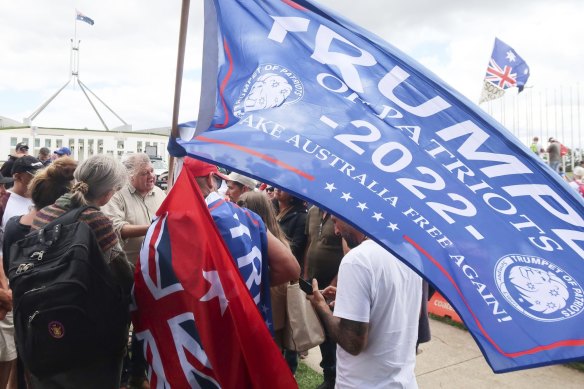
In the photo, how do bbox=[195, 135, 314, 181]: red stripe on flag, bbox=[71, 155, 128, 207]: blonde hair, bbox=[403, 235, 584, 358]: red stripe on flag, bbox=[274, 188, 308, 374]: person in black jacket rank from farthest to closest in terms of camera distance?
bbox=[274, 188, 308, 374]: person in black jacket, bbox=[71, 155, 128, 207]: blonde hair, bbox=[195, 135, 314, 181]: red stripe on flag, bbox=[403, 235, 584, 358]: red stripe on flag

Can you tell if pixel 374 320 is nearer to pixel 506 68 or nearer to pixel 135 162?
pixel 135 162

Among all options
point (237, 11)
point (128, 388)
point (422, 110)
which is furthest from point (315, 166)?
point (128, 388)

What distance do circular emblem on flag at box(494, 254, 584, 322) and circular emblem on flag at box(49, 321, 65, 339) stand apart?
1640 mm

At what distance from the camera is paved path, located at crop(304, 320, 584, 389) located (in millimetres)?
4121

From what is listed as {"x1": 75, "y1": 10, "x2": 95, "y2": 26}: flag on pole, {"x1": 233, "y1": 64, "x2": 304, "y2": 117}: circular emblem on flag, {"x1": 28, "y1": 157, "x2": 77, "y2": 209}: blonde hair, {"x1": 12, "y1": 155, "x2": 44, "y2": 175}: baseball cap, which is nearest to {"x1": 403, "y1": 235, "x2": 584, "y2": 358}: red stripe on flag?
{"x1": 233, "y1": 64, "x2": 304, "y2": 117}: circular emblem on flag

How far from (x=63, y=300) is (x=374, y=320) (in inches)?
51.4

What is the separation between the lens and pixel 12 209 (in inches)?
142

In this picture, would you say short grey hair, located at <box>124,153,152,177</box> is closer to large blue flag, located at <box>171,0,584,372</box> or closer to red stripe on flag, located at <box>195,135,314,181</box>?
large blue flag, located at <box>171,0,584,372</box>

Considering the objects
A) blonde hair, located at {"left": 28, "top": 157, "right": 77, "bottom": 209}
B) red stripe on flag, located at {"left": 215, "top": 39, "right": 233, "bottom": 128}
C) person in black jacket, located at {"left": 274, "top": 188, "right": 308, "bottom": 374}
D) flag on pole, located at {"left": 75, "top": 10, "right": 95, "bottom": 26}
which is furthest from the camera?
→ flag on pole, located at {"left": 75, "top": 10, "right": 95, "bottom": 26}

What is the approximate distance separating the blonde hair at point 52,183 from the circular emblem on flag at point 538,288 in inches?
90.7

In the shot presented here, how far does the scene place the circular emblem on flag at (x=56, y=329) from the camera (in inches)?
71.6

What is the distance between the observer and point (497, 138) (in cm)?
174

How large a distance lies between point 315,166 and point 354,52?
2.42ft

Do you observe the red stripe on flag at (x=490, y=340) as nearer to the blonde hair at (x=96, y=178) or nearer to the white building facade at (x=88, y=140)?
the blonde hair at (x=96, y=178)
